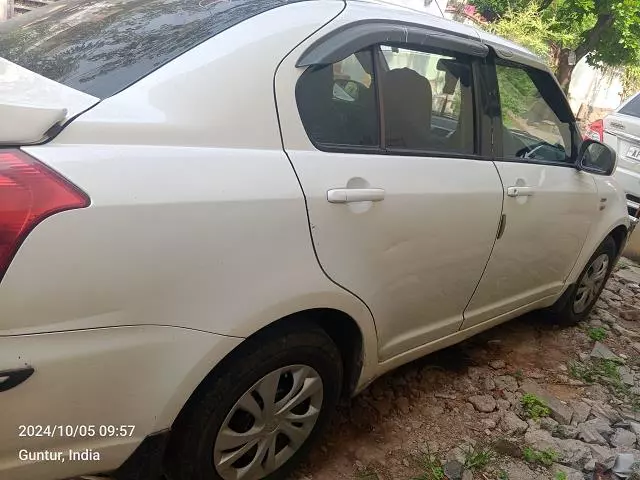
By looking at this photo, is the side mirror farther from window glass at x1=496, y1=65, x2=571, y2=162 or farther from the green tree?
the green tree

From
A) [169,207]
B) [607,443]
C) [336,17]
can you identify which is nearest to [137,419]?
[169,207]

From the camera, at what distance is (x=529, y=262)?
3010 millimetres

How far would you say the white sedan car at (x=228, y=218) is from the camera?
1.37m

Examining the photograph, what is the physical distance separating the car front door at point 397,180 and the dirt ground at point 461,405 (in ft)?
1.44

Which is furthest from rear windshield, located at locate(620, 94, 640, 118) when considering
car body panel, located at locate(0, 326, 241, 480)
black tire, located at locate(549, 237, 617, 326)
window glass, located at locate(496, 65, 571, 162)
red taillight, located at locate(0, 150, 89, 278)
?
red taillight, located at locate(0, 150, 89, 278)

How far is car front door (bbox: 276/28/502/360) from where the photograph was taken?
187 cm

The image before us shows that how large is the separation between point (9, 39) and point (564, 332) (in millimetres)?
3615

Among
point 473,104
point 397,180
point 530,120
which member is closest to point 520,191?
point 473,104

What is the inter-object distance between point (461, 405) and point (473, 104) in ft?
4.74

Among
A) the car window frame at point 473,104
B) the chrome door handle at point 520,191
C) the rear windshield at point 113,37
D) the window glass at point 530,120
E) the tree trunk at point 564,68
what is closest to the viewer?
the rear windshield at point 113,37

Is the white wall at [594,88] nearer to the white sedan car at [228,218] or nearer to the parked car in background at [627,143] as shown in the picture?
the parked car in background at [627,143]

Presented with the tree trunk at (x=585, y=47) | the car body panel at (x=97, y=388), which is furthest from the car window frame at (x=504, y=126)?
the tree trunk at (x=585, y=47)

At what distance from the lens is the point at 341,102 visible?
2029mm

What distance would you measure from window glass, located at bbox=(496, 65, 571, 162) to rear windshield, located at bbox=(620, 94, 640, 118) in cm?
353
